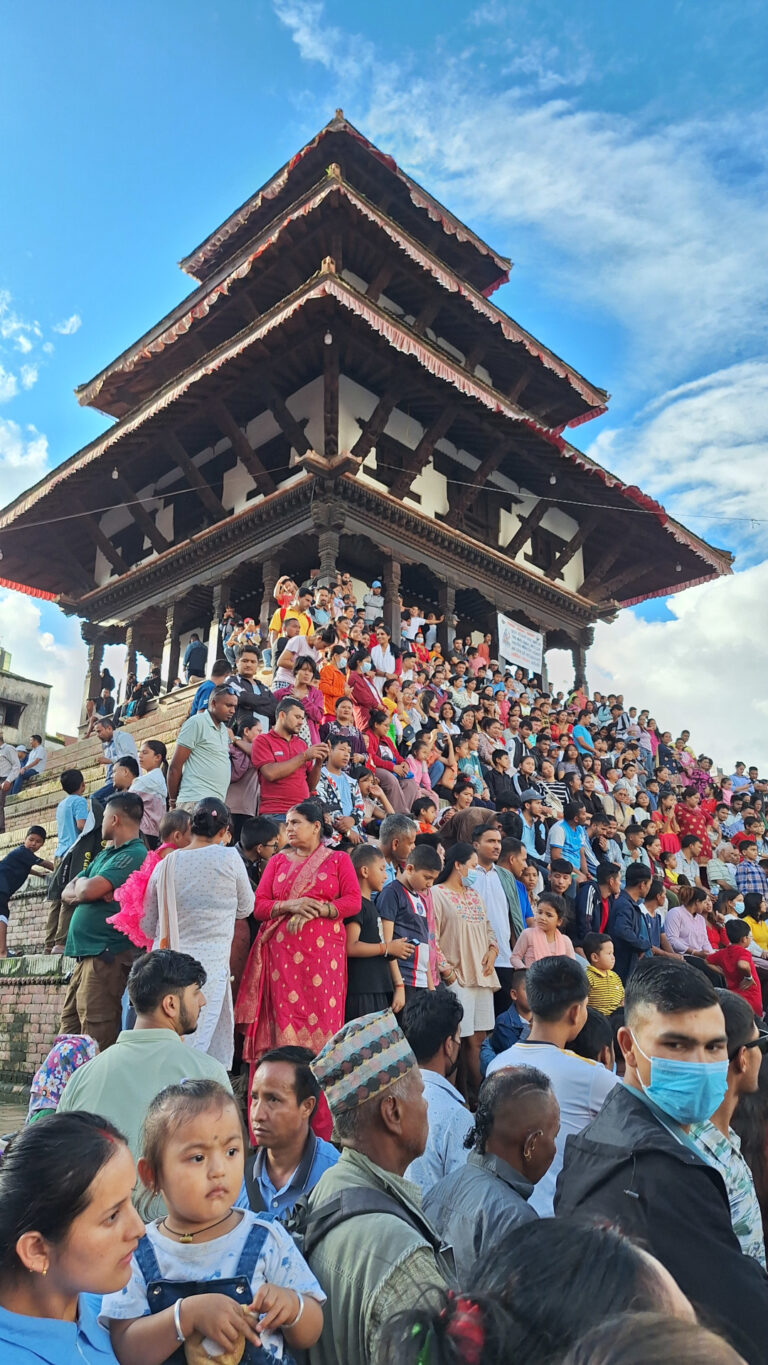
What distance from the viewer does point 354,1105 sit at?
2.01m

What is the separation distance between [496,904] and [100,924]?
2638 millimetres

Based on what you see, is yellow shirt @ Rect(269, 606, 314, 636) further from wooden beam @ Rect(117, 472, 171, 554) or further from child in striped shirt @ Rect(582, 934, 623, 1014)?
wooden beam @ Rect(117, 472, 171, 554)

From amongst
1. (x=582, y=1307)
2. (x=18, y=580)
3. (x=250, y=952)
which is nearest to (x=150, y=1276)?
(x=582, y=1307)

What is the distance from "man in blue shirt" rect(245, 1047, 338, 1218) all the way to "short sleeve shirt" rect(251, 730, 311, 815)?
10.4 ft

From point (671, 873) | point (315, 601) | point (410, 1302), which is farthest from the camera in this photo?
point (315, 601)

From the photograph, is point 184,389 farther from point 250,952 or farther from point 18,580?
point 250,952

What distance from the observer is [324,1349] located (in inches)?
65.9

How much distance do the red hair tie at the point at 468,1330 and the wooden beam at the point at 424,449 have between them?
14.8 metres

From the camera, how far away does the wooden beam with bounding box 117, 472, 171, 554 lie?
17.3 m

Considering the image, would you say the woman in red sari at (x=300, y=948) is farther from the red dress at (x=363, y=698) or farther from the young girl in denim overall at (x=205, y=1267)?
the red dress at (x=363, y=698)

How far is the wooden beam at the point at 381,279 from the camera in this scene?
50.0 feet

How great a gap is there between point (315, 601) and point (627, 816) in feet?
15.3

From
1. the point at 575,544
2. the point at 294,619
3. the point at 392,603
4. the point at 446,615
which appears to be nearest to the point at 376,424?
the point at 392,603

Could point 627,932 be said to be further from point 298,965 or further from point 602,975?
point 298,965
